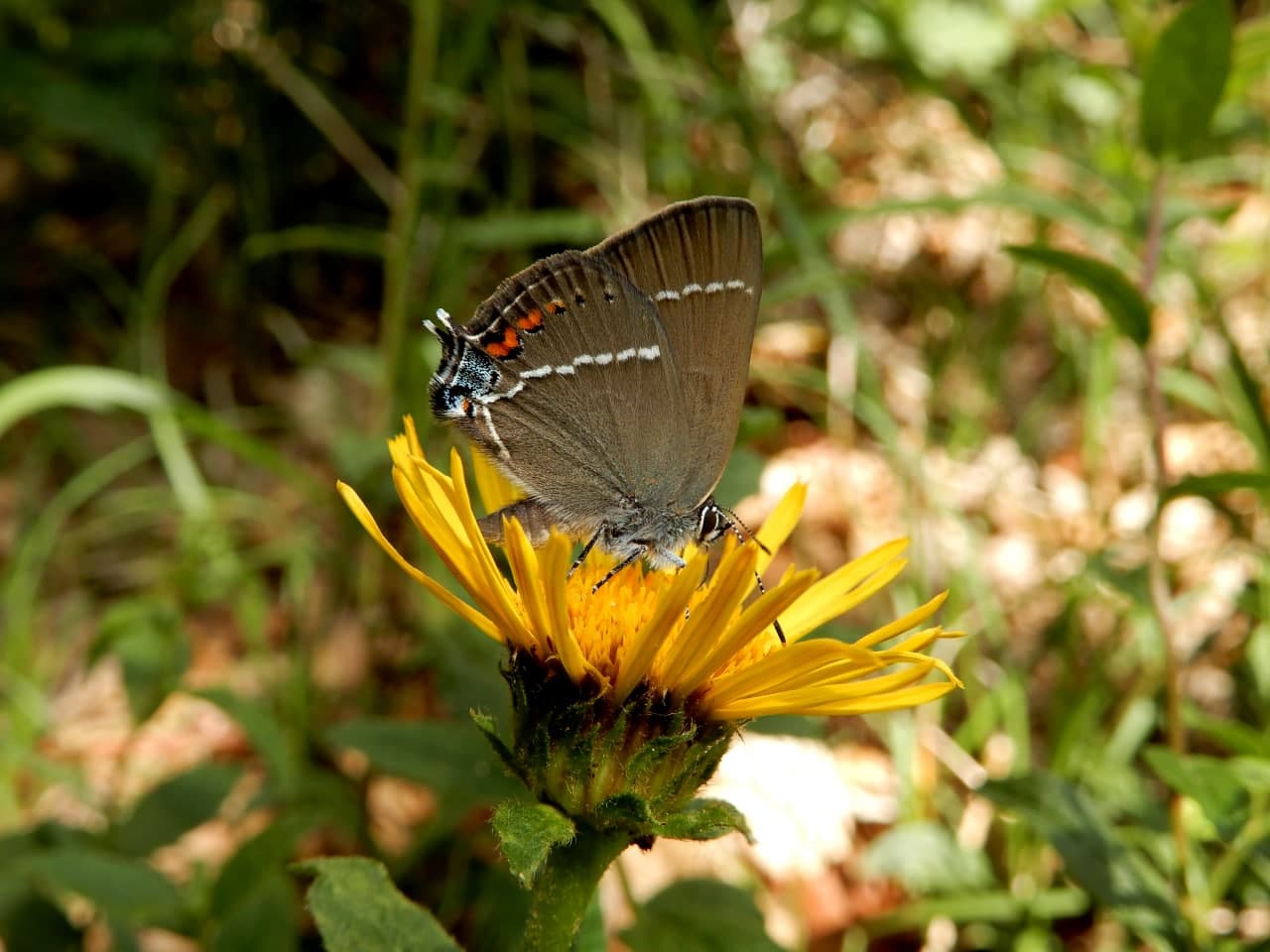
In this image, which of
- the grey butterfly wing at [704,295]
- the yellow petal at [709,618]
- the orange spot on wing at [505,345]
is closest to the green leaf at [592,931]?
the yellow petal at [709,618]

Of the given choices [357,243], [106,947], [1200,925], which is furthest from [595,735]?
[357,243]

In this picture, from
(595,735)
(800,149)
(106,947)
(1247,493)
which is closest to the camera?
(595,735)

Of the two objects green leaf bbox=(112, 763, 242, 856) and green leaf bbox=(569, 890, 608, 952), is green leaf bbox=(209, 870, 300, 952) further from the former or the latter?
green leaf bbox=(569, 890, 608, 952)

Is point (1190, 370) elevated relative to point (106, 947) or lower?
elevated

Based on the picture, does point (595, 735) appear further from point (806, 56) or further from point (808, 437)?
point (806, 56)

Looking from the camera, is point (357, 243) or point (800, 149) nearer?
point (357, 243)

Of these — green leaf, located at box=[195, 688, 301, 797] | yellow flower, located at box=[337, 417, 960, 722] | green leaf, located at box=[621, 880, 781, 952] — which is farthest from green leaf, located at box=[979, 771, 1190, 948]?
green leaf, located at box=[195, 688, 301, 797]

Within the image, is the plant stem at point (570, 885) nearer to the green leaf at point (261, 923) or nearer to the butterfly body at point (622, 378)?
the butterfly body at point (622, 378)

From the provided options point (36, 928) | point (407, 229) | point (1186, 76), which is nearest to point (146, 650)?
point (36, 928)
